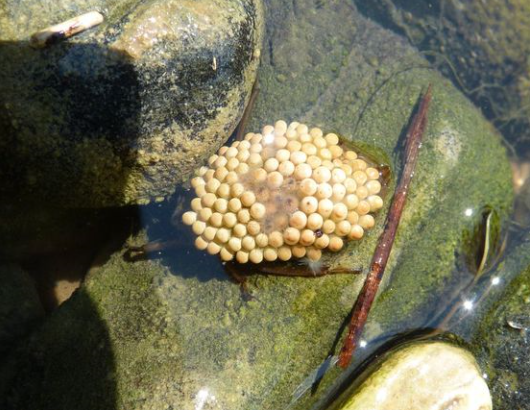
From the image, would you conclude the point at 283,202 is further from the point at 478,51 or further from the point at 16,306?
the point at 478,51

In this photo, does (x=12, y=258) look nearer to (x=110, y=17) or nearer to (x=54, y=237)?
(x=54, y=237)

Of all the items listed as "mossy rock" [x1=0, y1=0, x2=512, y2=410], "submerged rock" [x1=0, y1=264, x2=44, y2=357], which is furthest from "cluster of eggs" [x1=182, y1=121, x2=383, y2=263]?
"submerged rock" [x1=0, y1=264, x2=44, y2=357]

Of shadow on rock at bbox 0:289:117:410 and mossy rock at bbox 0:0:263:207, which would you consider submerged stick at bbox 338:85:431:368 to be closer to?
mossy rock at bbox 0:0:263:207

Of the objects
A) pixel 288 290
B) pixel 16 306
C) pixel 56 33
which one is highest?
pixel 56 33

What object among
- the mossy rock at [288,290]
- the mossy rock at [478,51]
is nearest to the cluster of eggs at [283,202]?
the mossy rock at [288,290]

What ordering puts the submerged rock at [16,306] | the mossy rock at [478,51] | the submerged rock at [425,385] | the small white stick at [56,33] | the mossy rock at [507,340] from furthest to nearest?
the mossy rock at [478,51] < the submerged rock at [16,306] < the mossy rock at [507,340] < the submerged rock at [425,385] < the small white stick at [56,33]

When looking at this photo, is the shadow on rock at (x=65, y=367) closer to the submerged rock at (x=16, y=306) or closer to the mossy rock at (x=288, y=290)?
the mossy rock at (x=288, y=290)

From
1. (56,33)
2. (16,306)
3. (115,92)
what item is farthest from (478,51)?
(16,306)
